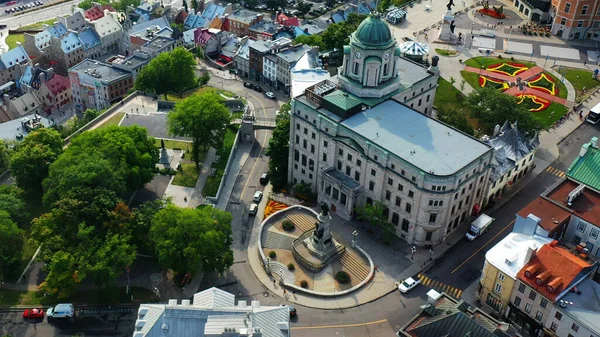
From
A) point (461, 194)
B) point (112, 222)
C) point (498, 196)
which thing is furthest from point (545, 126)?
point (112, 222)

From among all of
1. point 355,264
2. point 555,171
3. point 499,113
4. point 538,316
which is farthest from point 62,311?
point 555,171

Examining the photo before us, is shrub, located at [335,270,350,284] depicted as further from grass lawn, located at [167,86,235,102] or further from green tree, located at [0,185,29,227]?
grass lawn, located at [167,86,235,102]

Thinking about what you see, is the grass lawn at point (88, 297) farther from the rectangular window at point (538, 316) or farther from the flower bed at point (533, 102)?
the flower bed at point (533, 102)

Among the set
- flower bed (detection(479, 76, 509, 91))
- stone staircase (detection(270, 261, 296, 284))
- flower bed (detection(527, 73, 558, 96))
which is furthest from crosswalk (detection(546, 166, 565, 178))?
stone staircase (detection(270, 261, 296, 284))

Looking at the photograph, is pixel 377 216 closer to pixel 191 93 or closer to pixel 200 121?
pixel 200 121

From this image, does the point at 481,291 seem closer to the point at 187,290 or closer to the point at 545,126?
the point at 187,290

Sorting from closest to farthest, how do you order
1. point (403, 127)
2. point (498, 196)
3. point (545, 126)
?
point (403, 127) → point (498, 196) → point (545, 126)

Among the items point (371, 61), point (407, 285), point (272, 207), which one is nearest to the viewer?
point (407, 285)

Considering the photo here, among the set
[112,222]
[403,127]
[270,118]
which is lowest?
[270,118]
